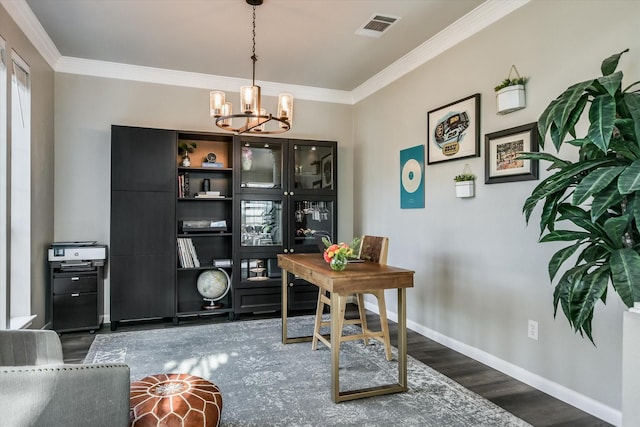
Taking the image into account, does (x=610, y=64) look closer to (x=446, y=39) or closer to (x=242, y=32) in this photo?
(x=446, y=39)

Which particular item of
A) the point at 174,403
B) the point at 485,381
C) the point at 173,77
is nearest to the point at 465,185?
the point at 485,381

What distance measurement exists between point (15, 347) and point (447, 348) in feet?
10.0

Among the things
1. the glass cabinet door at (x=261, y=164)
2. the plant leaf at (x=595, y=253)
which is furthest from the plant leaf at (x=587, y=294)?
the glass cabinet door at (x=261, y=164)

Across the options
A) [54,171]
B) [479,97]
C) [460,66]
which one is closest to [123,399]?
[479,97]

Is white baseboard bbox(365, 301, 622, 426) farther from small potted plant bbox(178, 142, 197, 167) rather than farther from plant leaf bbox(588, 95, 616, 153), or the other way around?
small potted plant bbox(178, 142, 197, 167)

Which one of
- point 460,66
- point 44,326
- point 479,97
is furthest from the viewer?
point 44,326

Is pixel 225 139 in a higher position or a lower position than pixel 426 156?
higher

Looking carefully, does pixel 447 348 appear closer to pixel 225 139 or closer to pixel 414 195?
pixel 414 195

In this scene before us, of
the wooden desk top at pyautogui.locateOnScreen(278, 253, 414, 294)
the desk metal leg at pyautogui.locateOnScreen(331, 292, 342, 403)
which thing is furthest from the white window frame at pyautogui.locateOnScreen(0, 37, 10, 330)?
the desk metal leg at pyautogui.locateOnScreen(331, 292, 342, 403)

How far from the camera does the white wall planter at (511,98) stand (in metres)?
2.78

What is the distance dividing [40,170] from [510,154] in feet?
13.3

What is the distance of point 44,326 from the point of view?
3.84 meters

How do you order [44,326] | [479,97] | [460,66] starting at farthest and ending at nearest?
[44,326], [460,66], [479,97]

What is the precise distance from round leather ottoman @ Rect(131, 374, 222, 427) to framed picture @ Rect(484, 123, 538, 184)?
7.44 feet
